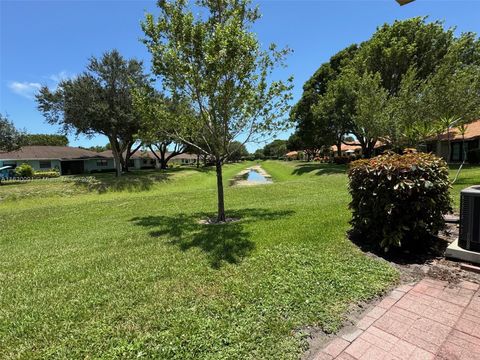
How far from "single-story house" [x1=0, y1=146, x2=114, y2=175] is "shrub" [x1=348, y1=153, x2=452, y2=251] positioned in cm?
3965

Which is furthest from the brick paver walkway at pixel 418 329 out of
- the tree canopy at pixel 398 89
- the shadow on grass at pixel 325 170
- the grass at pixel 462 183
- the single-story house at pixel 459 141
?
the single-story house at pixel 459 141

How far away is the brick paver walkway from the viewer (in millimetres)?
2316

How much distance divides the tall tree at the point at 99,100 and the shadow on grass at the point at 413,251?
21.9 meters

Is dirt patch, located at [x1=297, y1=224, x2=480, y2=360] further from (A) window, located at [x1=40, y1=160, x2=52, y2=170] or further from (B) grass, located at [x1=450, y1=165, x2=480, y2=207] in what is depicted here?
(A) window, located at [x1=40, y1=160, x2=52, y2=170]

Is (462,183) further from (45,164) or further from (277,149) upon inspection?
(277,149)

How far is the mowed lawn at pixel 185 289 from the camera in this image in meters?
2.59

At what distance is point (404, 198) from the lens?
14.0ft

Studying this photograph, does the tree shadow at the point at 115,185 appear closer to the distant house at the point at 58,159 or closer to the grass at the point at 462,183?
the distant house at the point at 58,159

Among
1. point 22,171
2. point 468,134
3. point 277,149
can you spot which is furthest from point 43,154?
point 277,149

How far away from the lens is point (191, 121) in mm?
7926

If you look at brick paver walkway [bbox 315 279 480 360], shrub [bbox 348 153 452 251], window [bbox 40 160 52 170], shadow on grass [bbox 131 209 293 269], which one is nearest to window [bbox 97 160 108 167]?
window [bbox 40 160 52 170]

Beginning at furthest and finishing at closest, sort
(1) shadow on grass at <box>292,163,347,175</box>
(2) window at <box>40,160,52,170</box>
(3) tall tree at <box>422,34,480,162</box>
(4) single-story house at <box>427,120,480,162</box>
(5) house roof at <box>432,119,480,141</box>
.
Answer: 1. (2) window at <box>40,160,52,170</box>
2. (1) shadow on grass at <box>292,163,347,175</box>
3. (4) single-story house at <box>427,120,480,162</box>
4. (5) house roof at <box>432,119,480,141</box>
5. (3) tall tree at <box>422,34,480,162</box>

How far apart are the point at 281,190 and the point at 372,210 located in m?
11.2

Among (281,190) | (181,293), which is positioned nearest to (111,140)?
(281,190)
